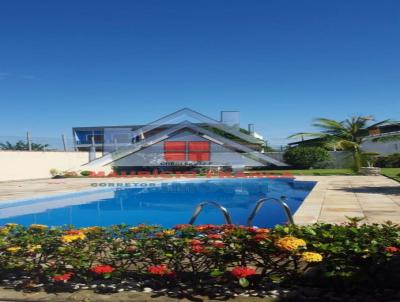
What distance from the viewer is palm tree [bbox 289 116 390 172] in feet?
76.7

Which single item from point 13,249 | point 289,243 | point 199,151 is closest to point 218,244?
point 289,243

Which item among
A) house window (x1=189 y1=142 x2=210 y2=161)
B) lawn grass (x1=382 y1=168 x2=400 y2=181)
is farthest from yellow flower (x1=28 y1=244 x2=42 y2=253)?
house window (x1=189 y1=142 x2=210 y2=161)

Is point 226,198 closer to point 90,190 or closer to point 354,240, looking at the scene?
point 90,190

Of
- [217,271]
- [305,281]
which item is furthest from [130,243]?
[305,281]

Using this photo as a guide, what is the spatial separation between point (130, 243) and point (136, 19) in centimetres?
1540

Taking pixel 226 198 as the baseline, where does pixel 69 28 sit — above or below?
above

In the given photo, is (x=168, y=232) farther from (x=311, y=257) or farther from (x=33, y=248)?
(x=311, y=257)

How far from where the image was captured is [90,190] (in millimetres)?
19797

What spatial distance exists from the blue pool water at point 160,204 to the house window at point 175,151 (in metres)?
8.19

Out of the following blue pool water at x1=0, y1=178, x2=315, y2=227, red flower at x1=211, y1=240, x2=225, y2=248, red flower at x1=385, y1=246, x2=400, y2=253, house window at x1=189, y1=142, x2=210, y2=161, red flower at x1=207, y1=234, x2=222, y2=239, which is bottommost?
blue pool water at x1=0, y1=178, x2=315, y2=227

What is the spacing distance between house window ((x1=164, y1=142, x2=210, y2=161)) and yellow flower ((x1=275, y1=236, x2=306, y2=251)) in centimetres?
2789

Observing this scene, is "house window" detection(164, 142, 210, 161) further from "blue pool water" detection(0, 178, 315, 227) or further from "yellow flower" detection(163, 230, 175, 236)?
"yellow flower" detection(163, 230, 175, 236)

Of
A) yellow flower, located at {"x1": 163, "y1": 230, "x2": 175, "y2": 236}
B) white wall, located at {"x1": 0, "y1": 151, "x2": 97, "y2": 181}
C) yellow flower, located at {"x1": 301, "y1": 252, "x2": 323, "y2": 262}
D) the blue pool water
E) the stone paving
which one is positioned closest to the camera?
yellow flower, located at {"x1": 301, "y1": 252, "x2": 323, "y2": 262}

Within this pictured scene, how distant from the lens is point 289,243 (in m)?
4.18
